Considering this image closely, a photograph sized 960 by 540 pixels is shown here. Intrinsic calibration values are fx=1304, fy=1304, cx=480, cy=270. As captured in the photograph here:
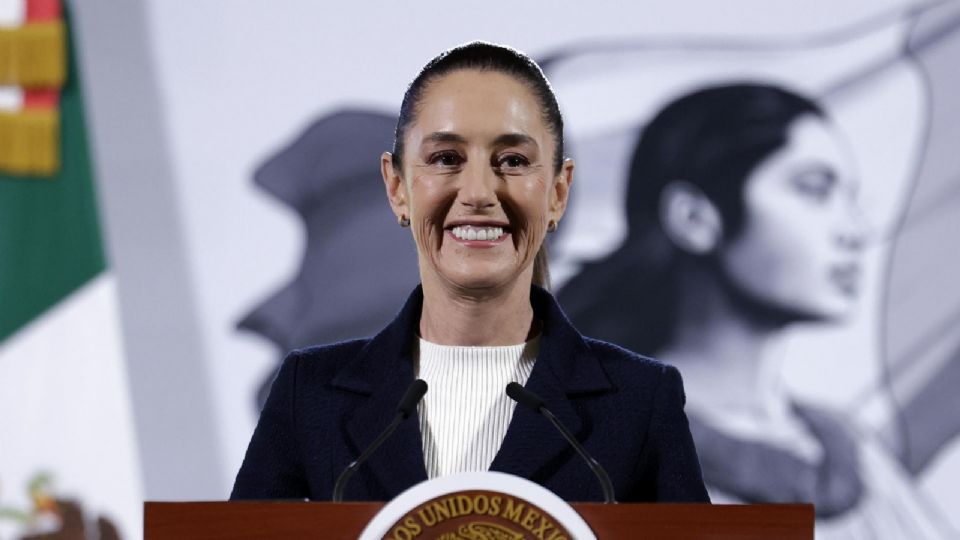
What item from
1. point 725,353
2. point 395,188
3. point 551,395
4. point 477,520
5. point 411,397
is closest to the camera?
point 477,520

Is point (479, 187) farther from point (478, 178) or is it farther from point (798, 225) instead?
point (798, 225)

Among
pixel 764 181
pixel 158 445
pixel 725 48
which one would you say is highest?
pixel 725 48

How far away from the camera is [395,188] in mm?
1482

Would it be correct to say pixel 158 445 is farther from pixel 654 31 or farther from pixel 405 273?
pixel 654 31

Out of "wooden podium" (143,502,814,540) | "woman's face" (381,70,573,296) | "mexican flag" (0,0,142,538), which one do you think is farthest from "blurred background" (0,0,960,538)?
Answer: "wooden podium" (143,502,814,540)

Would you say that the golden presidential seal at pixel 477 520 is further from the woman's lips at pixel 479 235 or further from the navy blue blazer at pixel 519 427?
the woman's lips at pixel 479 235

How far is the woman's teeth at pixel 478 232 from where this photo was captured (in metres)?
1.38

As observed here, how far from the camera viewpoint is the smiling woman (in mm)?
1361

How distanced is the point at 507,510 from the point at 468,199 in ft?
1.33

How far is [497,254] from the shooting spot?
1378 mm

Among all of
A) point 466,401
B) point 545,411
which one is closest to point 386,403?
point 466,401

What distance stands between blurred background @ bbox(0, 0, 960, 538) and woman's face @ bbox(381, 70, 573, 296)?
1.98 metres

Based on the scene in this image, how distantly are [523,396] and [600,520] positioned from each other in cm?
25

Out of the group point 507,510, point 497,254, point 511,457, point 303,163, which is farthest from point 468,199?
point 303,163
